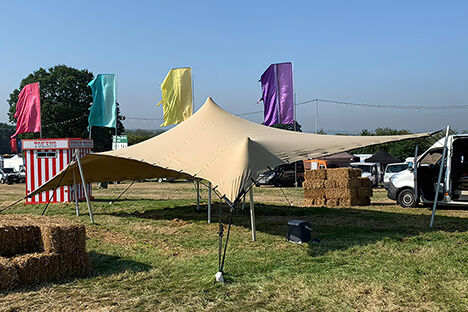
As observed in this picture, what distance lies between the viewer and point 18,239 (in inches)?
245

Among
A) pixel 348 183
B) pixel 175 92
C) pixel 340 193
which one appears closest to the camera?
pixel 348 183

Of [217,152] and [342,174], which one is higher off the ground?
[217,152]

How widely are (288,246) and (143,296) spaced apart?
10.9ft

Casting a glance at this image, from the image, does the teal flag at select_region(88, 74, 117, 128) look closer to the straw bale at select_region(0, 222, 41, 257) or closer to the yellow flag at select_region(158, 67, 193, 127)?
the yellow flag at select_region(158, 67, 193, 127)

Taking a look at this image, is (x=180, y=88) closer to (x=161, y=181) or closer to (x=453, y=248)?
(x=161, y=181)

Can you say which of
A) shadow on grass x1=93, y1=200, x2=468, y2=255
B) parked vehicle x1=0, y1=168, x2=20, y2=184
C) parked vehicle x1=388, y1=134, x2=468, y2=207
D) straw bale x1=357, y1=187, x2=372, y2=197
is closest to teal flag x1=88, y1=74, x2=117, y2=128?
shadow on grass x1=93, y1=200, x2=468, y2=255

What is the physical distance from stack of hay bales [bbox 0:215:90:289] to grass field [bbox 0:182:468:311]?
196 millimetres

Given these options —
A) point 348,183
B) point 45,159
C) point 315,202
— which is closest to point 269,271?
point 348,183

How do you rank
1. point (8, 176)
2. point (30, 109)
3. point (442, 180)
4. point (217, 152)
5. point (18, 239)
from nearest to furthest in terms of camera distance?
point (18, 239)
point (217, 152)
point (442, 180)
point (30, 109)
point (8, 176)

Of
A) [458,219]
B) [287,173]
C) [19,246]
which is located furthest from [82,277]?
[287,173]

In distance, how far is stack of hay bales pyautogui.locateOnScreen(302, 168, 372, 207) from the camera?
49.5ft

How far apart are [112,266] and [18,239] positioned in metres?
1.40

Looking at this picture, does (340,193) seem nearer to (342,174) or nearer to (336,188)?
(336,188)

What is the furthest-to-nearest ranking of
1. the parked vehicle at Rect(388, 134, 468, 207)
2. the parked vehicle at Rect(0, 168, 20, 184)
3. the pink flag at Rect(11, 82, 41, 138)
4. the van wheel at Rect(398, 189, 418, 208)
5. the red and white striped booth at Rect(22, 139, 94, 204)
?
1. the parked vehicle at Rect(0, 168, 20, 184)
2. the pink flag at Rect(11, 82, 41, 138)
3. the red and white striped booth at Rect(22, 139, 94, 204)
4. the van wheel at Rect(398, 189, 418, 208)
5. the parked vehicle at Rect(388, 134, 468, 207)
